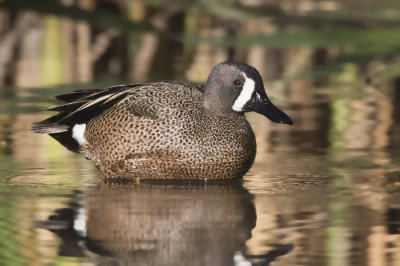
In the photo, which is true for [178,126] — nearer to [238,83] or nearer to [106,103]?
[238,83]

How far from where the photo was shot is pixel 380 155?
747cm

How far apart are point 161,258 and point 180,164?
1897 mm

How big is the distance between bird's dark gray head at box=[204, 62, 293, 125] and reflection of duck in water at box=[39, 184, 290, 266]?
1.90 feet

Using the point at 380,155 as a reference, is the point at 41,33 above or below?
above

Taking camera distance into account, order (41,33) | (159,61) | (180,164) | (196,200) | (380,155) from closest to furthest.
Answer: (196,200) < (180,164) < (380,155) < (159,61) < (41,33)

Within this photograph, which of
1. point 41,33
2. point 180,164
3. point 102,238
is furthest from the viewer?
point 41,33

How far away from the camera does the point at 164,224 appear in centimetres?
545

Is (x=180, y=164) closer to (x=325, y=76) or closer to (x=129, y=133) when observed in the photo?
(x=129, y=133)

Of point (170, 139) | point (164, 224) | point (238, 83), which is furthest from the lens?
point (238, 83)

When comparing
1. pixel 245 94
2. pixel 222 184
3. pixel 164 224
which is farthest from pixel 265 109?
pixel 164 224

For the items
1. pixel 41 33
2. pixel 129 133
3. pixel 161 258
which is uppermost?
pixel 41 33

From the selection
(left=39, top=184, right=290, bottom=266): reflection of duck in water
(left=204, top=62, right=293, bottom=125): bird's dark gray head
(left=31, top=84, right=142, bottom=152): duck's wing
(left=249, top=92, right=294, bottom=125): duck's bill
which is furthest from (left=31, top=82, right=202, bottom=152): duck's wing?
(left=39, top=184, right=290, bottom=266): reflection of duck in water

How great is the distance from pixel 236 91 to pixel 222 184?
1.99 ft

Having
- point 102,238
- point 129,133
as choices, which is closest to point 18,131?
point 129,133
